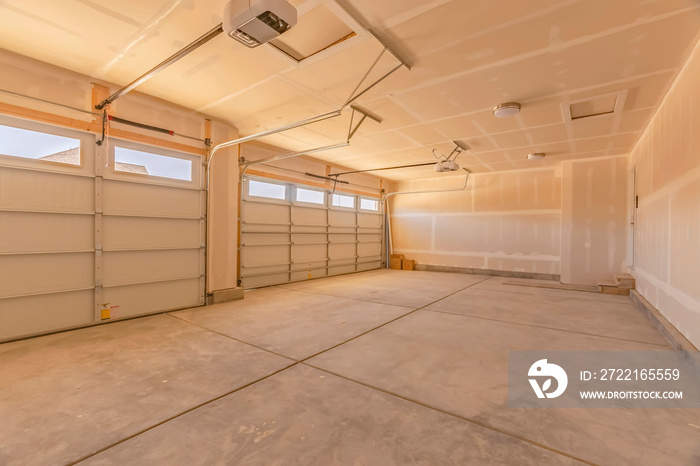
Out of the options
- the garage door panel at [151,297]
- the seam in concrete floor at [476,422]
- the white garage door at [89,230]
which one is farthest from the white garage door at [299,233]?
the seam in concrete floor at [476,422]

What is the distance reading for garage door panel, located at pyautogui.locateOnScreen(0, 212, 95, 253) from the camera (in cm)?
327

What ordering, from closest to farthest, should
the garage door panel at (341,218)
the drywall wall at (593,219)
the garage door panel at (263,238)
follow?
the garage door panel at (263,238) → the drywall wall at (593,219) → the garage door panel at (341,218)

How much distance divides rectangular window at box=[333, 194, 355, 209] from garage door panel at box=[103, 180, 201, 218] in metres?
4.21

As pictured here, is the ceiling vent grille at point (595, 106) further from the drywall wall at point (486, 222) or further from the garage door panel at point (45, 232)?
the garage door panel at point (45, 232)

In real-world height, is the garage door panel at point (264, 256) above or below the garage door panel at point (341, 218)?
below

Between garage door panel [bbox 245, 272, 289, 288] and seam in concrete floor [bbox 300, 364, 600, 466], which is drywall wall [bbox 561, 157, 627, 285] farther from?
seam in concrete floor [bbox 300, 364, 600, 466]

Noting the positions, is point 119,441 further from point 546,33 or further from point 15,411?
point 546,33

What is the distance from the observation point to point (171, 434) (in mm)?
1763

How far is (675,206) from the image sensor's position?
3.41 m

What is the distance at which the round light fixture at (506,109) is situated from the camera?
414 cm

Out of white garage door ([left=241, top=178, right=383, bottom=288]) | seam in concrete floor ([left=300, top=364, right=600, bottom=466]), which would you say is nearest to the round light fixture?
seam in concrete floor ([left=300, top=364, right=600, bottom=466])

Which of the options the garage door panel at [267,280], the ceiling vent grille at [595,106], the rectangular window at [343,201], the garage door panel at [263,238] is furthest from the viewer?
the rectangular window at [343,201]

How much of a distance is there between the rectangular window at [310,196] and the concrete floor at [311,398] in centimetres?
394

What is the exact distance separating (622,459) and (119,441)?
2.78 metres
